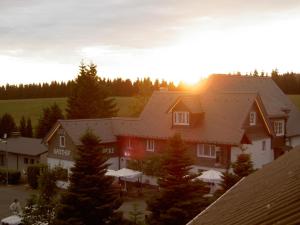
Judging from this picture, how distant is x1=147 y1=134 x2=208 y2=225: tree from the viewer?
21494mm

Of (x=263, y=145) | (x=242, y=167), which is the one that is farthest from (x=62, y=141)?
(x=242, y=167)

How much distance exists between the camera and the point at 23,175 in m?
48.7

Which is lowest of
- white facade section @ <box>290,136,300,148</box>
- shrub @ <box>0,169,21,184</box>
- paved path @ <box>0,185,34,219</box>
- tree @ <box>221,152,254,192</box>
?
paved path @ <box>0,185,34,219</box>

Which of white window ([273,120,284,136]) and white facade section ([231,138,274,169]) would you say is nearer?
white facade section ([231,138,274,169])

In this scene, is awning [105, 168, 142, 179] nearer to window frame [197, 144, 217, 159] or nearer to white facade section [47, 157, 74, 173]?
window frame [197, 144, 217, 159]

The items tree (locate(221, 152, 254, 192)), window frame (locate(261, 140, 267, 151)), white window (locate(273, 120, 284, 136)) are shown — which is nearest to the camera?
tree (locate(221, 152, 254, 192))

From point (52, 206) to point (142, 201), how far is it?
13.7m

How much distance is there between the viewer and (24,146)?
53312mm

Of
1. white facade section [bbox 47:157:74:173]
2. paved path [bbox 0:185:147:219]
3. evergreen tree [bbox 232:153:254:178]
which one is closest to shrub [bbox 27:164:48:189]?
paved path [bbox 0:185:147:219]

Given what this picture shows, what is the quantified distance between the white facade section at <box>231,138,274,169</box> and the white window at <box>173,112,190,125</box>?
5274mm

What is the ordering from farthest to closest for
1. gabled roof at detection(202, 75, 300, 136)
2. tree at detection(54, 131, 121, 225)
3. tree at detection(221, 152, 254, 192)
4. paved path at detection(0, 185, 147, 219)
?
gabled roof at detection(202, 75, 300, 136)
paved path at detection(0, 185, 147, 219)
tree at detection(221, 152, 254, 192)
tree at detection(54, 131, 121, 225)

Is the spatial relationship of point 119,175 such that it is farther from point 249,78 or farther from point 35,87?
point 35,87

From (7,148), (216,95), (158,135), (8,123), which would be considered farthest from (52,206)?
(8,123)

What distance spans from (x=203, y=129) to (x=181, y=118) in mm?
2524
